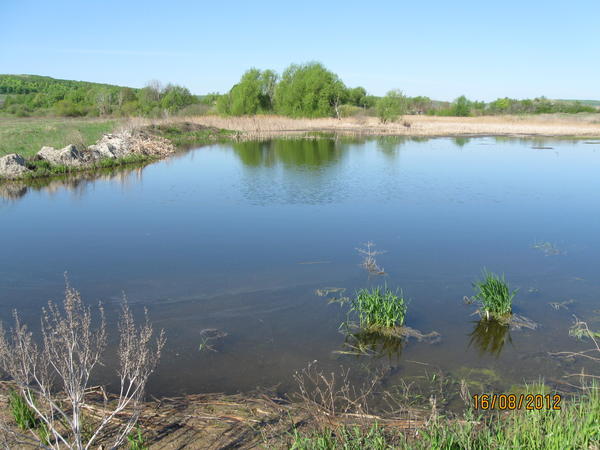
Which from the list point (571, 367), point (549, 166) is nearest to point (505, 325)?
point (571, 367)

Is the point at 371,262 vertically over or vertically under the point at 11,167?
under

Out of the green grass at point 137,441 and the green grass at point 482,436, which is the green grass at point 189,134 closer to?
the green grass at point 137,441

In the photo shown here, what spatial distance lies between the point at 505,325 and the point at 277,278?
3431mm

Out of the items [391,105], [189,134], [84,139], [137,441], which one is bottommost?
[137,441]

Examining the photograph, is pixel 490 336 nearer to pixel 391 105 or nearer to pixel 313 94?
pixel 391 105

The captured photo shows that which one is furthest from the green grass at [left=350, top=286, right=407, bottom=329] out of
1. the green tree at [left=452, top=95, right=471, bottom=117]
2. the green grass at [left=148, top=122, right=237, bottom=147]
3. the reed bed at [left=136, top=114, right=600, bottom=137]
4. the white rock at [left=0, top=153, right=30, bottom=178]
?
the green tree at [left=452, top=95, right=471, bottom=117]

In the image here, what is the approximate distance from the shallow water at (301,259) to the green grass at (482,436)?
1332 mm

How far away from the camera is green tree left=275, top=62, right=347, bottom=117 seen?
52844 mm

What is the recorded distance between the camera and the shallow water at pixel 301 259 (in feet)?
→ 17.9

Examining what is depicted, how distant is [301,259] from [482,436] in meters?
5.47

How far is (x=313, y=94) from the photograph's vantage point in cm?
5306

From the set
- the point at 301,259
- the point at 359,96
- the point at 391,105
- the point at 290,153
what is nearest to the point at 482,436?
the point at 301,259

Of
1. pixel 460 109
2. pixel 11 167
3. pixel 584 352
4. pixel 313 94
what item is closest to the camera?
pixel 584 352

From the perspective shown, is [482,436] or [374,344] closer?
[482,436]
